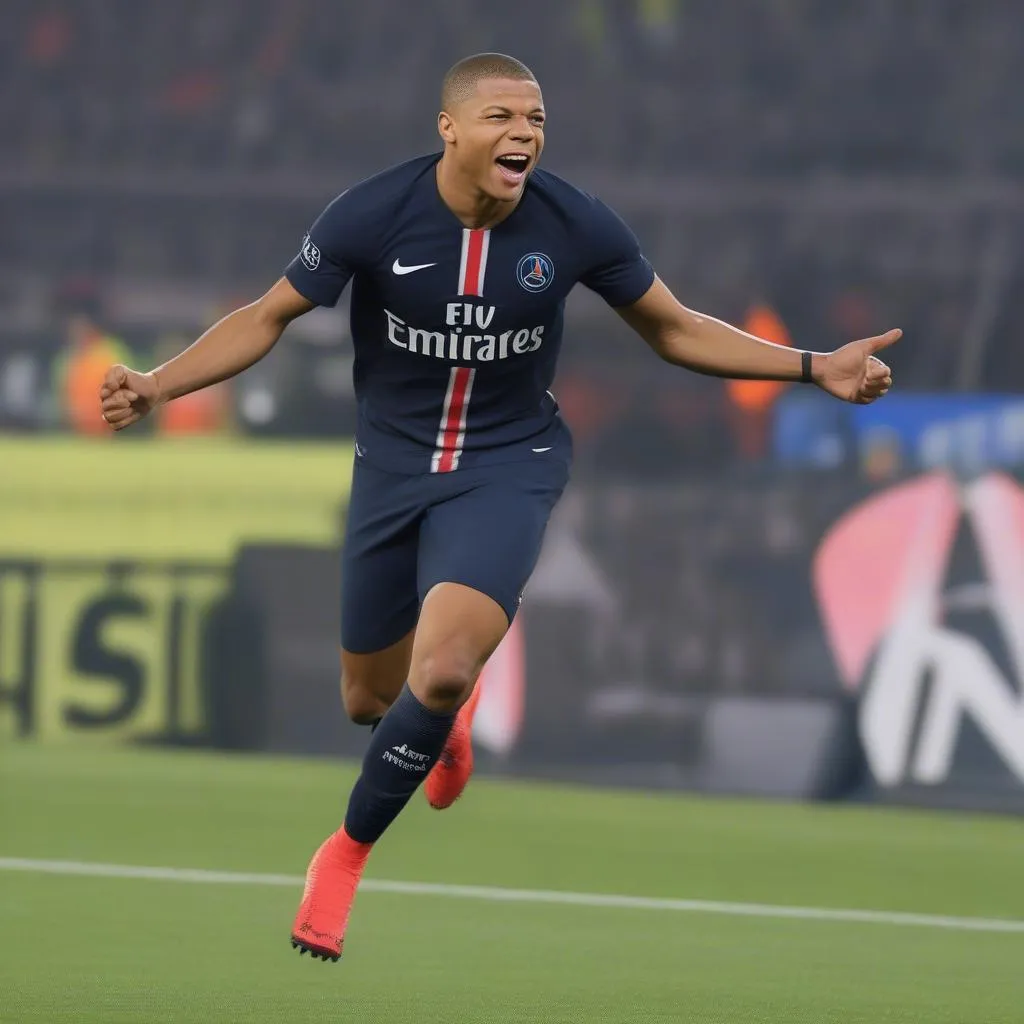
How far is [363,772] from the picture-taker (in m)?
5.86

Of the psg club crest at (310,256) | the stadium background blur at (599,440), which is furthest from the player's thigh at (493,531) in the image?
the stadium background blur at (599,440)

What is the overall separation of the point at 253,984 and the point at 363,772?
61cm

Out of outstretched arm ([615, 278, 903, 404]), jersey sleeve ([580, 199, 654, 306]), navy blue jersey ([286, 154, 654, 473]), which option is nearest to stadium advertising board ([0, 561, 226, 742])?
navy blue jersey ([286, 154, 654, 473])

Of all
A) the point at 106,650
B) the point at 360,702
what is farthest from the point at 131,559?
the point at 360,702

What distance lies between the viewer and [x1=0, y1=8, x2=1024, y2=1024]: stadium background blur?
9844 mm

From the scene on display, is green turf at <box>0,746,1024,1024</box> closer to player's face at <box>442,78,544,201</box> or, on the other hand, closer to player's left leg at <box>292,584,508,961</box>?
player's left leg at <box>292,584,508,961</box>

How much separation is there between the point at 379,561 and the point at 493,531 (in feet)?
1.73

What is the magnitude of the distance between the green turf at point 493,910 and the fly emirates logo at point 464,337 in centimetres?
160

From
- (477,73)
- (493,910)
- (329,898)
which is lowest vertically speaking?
(493,910)

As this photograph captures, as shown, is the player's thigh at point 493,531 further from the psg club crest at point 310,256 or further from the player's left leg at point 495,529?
the psg club crest at point 310,256

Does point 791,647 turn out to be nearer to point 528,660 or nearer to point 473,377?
point 528,660

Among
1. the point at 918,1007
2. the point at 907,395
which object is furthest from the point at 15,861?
the point at 907,395

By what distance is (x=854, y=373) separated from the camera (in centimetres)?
604

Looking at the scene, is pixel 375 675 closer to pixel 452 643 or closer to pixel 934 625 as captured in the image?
pixel 452 643
